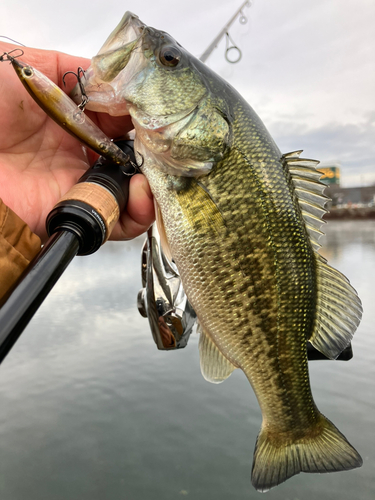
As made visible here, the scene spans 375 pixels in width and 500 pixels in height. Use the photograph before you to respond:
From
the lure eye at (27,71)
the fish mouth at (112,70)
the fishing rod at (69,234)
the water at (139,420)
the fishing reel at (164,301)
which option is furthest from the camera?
the water at (139,420)

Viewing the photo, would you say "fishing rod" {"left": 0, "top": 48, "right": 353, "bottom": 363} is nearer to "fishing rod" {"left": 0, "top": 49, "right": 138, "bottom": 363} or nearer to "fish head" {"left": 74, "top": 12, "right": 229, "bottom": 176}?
"fishing rod" {"left": 0, "top": 49, "right": 138, "bottom": 363}

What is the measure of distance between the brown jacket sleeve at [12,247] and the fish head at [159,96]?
0.53 metres

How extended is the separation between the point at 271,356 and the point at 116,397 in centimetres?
507

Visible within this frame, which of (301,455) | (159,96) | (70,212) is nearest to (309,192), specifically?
(159,96)

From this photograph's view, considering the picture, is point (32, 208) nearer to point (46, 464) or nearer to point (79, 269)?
point (46, 464)

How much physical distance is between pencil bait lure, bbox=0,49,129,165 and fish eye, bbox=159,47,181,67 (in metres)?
0.37

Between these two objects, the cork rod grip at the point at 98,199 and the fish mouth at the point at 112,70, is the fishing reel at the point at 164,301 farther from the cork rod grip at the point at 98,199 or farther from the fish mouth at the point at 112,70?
the fish mouth at the point at 112,70

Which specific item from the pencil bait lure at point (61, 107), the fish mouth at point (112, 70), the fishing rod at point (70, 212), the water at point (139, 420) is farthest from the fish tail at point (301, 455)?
the water at point (139, 420)

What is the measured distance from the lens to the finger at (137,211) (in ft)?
4.97

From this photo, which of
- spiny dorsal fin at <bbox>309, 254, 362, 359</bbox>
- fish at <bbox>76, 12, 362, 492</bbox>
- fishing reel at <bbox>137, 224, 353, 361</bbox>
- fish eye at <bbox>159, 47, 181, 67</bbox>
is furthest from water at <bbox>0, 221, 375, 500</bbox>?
fish eye at <bbox>159, 47, 181, 67</bbox>

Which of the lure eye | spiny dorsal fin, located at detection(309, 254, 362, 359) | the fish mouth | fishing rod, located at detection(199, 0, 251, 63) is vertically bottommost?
spiny dorsal fin, located at detection(309, 254, 362, 359)

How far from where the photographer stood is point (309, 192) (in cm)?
150

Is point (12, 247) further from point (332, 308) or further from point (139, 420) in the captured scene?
point (139, 420)

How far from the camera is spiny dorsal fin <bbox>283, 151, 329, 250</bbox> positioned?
1482 millimetres
